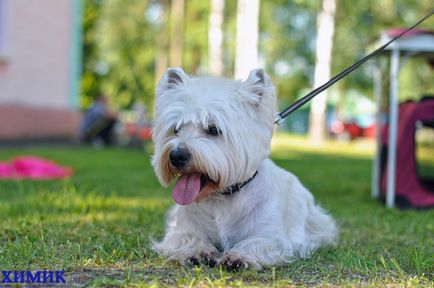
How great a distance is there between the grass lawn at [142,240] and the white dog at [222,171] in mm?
162

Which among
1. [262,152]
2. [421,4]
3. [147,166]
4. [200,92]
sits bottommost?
[147,166]

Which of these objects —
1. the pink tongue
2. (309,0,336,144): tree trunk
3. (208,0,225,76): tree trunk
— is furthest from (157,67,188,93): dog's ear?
(309,0,336,144): tree trunk

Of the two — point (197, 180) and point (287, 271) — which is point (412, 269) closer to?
point (287, 271)

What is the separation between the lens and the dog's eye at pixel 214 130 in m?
3.20

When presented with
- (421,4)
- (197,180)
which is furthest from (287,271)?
(421,4)

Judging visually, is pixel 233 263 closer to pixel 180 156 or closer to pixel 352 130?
pixel 180 156


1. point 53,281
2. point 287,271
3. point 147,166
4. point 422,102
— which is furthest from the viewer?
point 147,166

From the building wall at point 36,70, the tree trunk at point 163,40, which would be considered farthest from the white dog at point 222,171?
the tree trunk at point 163,40

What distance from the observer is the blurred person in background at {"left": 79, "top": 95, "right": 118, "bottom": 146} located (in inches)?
612

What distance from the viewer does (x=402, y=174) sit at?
6422 millimetres

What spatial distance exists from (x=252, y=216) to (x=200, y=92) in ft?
2.54

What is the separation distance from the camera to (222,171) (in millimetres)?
3145

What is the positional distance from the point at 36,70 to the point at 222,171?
38.1 feet

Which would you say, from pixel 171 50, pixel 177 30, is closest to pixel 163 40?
pixel 171 50
